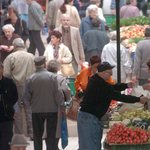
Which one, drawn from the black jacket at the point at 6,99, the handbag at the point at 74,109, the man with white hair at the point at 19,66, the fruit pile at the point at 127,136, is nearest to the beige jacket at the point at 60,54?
the man with white hair at the point at 19,66

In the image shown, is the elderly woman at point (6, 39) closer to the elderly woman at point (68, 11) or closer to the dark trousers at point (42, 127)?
the elderly woman at point (68, 11)

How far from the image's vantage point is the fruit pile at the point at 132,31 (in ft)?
52.1

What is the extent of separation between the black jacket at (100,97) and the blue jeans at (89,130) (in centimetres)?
8

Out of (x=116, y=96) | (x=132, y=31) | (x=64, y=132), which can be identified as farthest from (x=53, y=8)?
(x=116, y=96)

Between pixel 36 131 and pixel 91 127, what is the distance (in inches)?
62.6

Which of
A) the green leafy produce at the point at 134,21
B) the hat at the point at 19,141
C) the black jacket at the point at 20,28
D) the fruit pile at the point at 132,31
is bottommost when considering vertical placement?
the fruit pile at the point at 132,31

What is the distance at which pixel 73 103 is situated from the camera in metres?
10.2

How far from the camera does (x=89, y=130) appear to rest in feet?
27.8

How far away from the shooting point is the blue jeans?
27.6 ft

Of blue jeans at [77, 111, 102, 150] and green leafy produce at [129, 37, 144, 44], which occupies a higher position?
green leafy produce at [129, 37, 144, 44]

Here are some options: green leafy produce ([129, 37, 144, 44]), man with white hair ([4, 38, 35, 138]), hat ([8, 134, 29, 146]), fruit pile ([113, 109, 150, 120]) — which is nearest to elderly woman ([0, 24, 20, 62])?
man with white hair ([4, 38, 35, 138])

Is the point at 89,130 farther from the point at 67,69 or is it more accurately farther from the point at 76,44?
the point at 76,44

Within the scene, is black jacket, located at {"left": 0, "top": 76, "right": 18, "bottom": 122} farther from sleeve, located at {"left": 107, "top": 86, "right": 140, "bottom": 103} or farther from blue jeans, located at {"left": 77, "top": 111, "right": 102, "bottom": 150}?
sleeve, located at {"left": 107, "top": 86, "right": 140, "bottom": 103}

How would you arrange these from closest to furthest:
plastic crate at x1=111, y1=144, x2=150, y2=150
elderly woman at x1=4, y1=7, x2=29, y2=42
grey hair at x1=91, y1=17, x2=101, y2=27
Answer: plastic crate at x1=111, y1=144, x2=150, y2=150
grey hair at x1=91, y1=17, x2=101, y2=27
elderly woman at x1=4, y1=7, x2=29, y2=42
